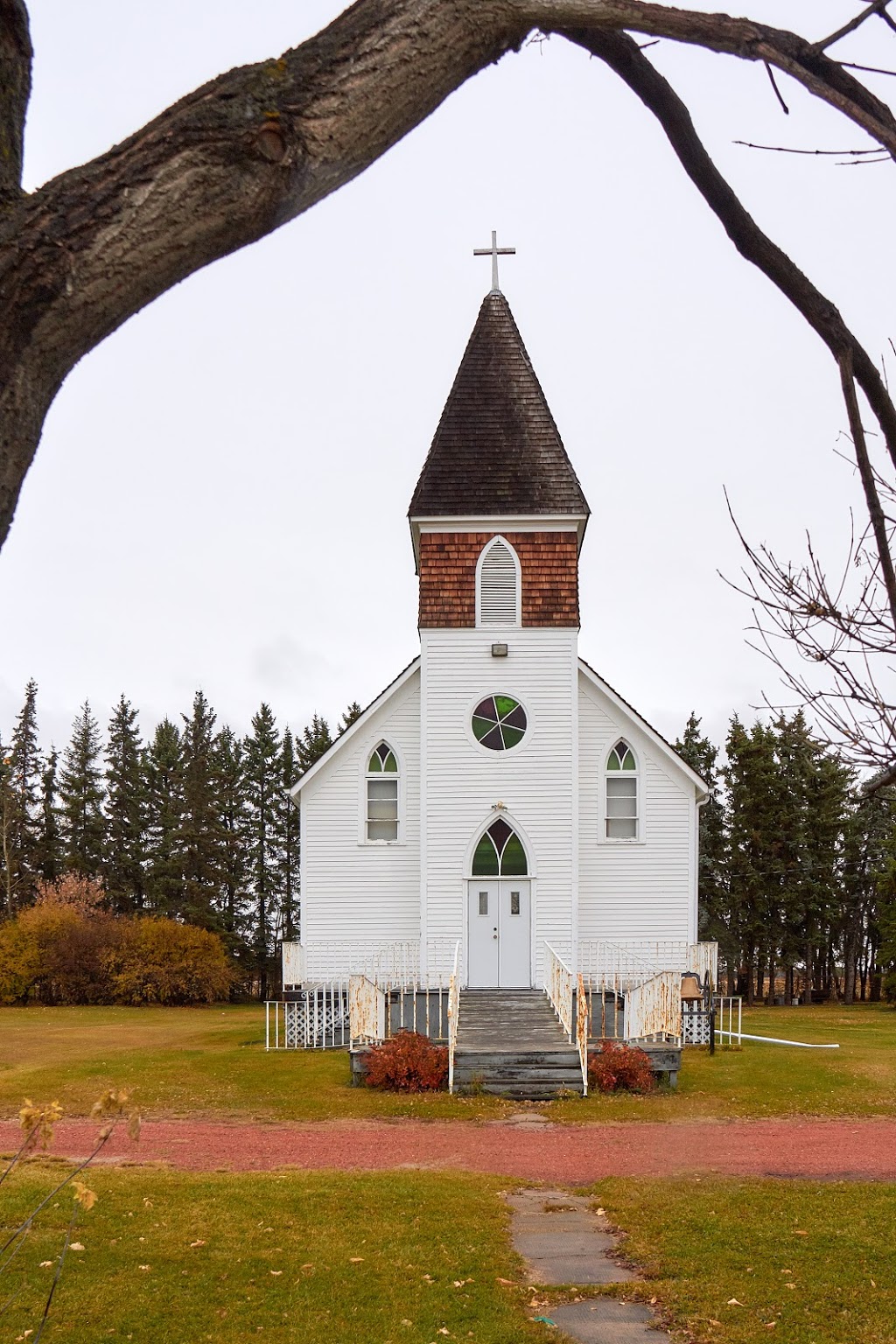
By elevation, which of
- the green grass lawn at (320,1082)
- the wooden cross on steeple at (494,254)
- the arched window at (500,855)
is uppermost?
the wooden cross on steeple at (494,254)

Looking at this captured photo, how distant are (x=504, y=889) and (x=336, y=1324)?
714 inches

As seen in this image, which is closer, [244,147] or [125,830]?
[244,147]

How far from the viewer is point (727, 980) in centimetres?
6084

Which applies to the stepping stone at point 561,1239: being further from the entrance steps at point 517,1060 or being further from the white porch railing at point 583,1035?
the entrance steps at point 517,1060

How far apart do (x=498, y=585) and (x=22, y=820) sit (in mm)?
45667

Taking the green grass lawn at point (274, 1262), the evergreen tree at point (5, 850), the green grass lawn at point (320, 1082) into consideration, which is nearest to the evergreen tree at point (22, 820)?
the evergreen tree at point (5, 850)

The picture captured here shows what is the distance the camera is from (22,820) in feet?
210

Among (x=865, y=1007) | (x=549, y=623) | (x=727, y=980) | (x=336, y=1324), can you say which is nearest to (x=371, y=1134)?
(x=336, y=1324)

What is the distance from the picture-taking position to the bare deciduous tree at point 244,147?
79.9 inches

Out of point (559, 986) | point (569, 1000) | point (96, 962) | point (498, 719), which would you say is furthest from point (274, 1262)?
point (96, 962)

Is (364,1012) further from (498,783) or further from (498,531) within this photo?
(498,531)

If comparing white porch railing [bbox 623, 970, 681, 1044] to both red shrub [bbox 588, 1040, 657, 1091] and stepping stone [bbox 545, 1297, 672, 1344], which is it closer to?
red shrub [bbox 588, 1040, 657, 1091]

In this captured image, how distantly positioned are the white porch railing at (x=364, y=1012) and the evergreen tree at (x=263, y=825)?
4342 centimetres

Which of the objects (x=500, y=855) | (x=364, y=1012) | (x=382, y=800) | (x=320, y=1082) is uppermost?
(x=382, y=800)
